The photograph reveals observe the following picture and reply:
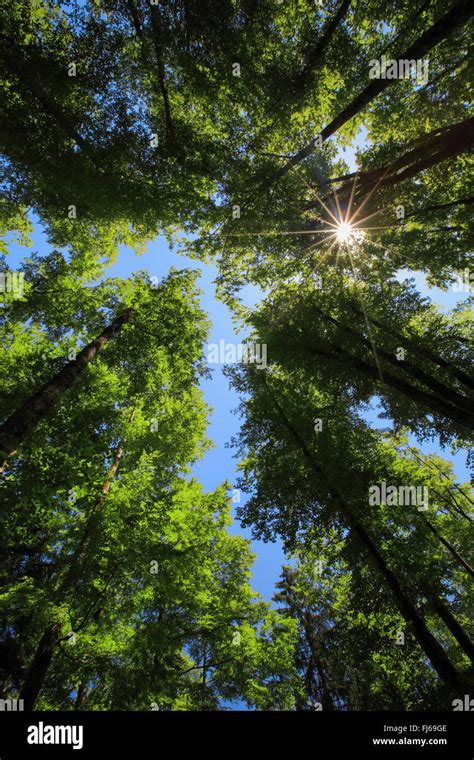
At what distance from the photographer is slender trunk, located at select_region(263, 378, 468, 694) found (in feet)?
20.4

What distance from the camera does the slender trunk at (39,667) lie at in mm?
6191

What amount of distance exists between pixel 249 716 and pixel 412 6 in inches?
485

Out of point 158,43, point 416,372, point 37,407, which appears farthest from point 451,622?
point 158,43

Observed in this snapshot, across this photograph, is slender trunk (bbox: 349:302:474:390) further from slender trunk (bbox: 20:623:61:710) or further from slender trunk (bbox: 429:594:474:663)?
slender trunk (bbox: 20:623:61:710)

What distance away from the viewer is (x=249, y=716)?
11.9ft

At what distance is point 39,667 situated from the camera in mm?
6500

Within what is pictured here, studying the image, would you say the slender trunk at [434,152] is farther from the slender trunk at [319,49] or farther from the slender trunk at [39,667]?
the slender trunk at [39,667]

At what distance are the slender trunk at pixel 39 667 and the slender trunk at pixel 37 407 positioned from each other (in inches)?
172

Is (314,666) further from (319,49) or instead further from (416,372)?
(319,49)

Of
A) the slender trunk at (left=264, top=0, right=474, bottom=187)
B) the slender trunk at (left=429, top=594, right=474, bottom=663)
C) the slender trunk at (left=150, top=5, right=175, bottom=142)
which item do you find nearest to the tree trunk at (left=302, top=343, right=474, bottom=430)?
the slender trunk at (left=429, top=594, right=474, bottom=663)

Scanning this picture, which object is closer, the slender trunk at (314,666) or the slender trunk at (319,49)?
the slender trunk at (319,49)

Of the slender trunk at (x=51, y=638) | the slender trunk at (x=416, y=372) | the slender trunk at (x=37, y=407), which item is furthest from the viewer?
the slender trunk at (x=416, y=372)

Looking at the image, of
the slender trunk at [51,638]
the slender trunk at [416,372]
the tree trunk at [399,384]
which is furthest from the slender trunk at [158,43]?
the slender trunk at [51,638]

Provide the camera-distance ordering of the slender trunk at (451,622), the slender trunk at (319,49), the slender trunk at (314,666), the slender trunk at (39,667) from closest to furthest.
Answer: the slender trunk at (39,667), the slender trunk at (319,49), the slender trunk at (451,622), the slender trunk at (314,666)
